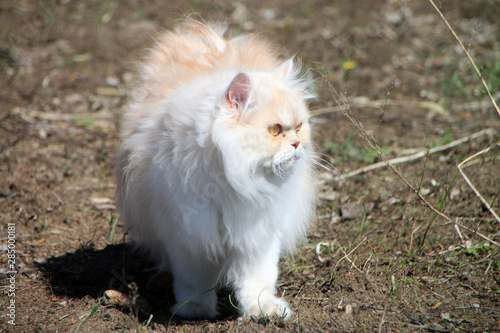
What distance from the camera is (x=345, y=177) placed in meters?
3.50

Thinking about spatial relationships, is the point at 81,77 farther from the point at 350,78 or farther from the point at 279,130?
the point at 279,130

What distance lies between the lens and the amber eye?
200cm

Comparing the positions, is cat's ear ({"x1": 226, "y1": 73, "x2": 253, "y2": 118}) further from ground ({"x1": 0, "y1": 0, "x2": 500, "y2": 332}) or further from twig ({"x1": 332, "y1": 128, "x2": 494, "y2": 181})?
twig ({"x1": 332, "y1": 128, "x2": 494, "y2": 181})

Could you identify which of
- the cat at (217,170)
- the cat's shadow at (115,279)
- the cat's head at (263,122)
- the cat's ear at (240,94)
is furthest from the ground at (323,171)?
the cat's ear at (240,94)

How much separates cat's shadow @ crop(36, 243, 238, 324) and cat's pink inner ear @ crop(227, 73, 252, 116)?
3.56 ft

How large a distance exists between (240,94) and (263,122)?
152mm

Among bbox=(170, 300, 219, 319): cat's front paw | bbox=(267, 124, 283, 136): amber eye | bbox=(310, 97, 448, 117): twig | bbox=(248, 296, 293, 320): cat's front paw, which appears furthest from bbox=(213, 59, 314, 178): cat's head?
bbox=(310, 97, 448, 117): twig

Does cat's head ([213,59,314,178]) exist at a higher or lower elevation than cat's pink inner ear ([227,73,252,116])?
lower

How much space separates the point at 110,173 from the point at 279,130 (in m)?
2.18

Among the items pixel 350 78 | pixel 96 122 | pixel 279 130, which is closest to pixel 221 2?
pixel 350 78

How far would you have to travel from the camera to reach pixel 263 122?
6.50 feet

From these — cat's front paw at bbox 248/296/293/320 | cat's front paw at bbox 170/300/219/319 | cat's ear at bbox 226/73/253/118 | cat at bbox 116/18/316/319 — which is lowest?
cat's front paw at bbox 170/300/219/319

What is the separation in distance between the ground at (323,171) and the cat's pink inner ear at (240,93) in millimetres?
474

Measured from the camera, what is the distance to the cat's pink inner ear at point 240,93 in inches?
75.8
